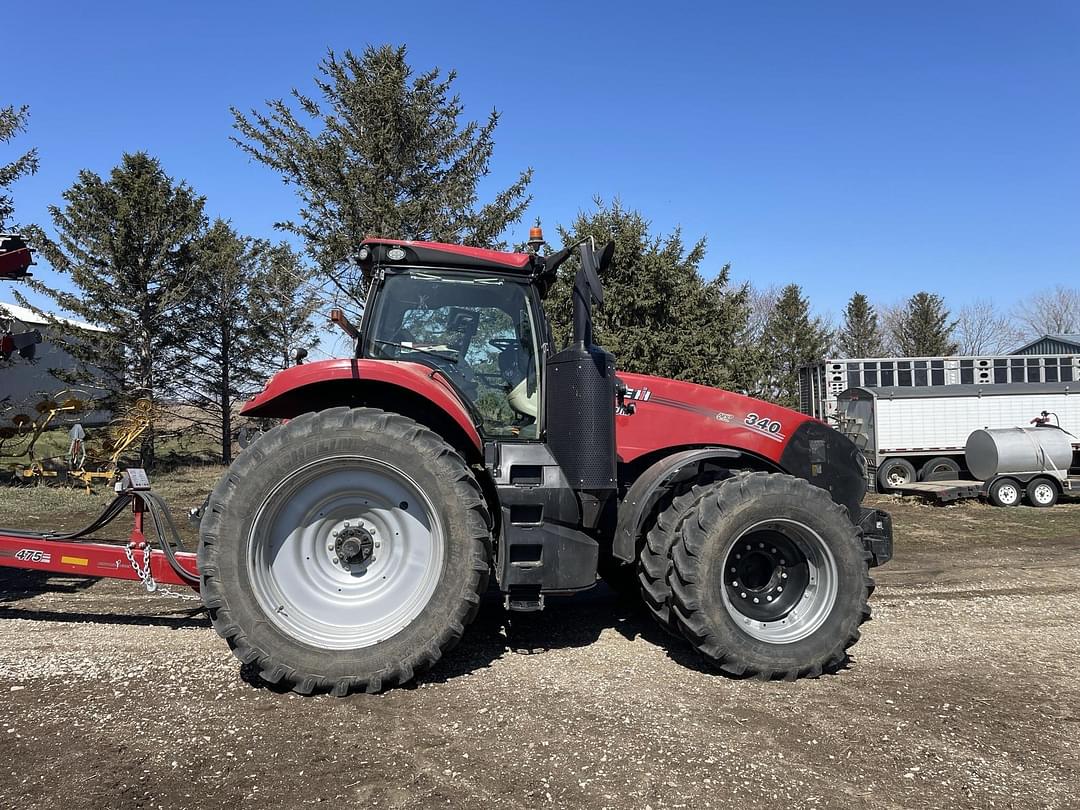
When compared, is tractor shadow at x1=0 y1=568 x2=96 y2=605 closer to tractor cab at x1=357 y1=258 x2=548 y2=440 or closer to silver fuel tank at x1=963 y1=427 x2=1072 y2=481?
tractor cab at x1=357 y1=258 x2=548 y2=440

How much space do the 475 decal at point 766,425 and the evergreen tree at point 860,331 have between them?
35.4 m

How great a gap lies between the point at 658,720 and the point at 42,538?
404 centimetres

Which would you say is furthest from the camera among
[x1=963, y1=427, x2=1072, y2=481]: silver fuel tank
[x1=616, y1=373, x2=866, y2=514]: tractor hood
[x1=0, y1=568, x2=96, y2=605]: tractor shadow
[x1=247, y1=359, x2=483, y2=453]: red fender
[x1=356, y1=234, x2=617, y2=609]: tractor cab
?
[x1=963, y1=427, x2=1072, y2=481]: silver fuel tank

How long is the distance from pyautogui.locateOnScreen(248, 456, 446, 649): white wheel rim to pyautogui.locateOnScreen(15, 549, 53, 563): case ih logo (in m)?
1.69

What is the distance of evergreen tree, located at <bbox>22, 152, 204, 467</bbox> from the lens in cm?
1777

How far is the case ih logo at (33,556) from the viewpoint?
15.2ft

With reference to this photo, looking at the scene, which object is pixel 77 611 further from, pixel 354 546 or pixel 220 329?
pixel 220 329

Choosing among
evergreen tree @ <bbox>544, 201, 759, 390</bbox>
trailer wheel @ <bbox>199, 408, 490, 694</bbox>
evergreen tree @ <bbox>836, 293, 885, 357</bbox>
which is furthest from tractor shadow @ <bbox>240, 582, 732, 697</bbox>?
evergreen tree @ <bbox>836, 293, 885, 357</bbox>

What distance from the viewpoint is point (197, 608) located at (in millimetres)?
5742

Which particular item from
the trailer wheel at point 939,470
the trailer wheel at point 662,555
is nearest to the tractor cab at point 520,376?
the trailer wheel at point 662,555

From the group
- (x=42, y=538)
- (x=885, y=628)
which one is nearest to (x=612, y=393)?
(x=885, y=628)

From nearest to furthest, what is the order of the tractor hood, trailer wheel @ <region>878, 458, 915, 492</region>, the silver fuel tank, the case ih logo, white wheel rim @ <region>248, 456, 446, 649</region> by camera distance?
white wheel rim @ <region>248, 456, 446, 649</region> → the case ih logo → the tractor hood → the silver fuel tank → trailer wheel @ <region>878, 458, 915, 492</region>

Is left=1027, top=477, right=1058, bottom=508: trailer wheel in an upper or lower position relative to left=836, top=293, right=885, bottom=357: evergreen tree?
lower

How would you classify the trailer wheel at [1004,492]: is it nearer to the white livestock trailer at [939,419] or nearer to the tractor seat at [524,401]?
the white livestock trailer at [939,419]
